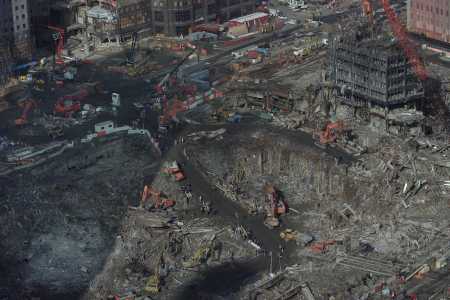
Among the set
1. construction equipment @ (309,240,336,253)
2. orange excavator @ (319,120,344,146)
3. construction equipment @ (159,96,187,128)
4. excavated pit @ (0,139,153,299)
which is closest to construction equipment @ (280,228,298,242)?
construction equipment @ (309,240,336,253)

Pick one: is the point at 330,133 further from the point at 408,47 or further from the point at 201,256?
the point at 201,256

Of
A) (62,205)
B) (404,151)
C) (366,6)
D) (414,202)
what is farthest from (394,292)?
(366,6)

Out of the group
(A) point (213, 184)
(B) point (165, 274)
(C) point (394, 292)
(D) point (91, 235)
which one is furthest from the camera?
(A) point (213, 184)

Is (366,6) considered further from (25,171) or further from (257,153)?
(25,171)

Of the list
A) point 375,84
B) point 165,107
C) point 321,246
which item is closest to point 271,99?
point 165,107

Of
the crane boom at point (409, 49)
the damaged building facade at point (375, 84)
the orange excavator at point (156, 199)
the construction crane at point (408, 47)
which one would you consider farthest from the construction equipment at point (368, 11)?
the orange excavator at point (156, 199)
